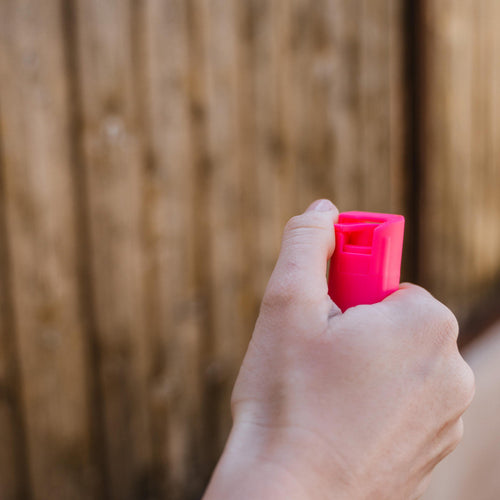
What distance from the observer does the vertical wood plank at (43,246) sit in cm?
146

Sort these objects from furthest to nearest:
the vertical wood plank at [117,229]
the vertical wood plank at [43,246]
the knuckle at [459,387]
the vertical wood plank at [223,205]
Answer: the vertical wood plank at [223,205] → the vertical wood plank at [117,229] → the vertical wood plank at [43,246] → the knuckle at [459,387]

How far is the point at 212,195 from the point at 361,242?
1141mm

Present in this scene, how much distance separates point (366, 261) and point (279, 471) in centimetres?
26

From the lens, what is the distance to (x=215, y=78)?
5.96 feet

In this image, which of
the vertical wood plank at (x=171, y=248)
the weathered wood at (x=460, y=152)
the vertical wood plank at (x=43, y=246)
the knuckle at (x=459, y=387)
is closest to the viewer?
the knuckle at (x=459, y=387)

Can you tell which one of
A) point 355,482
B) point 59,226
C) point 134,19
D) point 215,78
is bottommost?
point 355,482

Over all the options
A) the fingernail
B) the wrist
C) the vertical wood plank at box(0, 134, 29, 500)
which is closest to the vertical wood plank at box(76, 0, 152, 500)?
the vertical wood plank at box(0, 134, 29, 500)

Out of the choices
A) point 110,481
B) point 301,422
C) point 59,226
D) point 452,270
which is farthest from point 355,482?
point 452,270

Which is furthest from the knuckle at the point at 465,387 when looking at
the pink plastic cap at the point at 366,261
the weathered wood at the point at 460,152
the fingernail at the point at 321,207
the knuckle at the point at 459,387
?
the weathered wood at the point at 460,152

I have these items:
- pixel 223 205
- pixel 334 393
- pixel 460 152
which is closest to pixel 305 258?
pixel 334 393

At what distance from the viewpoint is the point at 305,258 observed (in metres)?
0.69

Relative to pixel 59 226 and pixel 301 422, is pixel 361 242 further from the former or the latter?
pixel 59 226

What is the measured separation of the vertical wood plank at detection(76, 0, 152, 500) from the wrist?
3.58 feet

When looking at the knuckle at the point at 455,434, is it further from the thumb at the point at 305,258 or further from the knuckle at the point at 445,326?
the thumb at the point at 305,258
